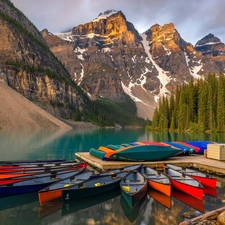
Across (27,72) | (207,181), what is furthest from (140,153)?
(27,72)

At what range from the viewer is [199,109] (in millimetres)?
98625

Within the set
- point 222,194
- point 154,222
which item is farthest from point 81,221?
point 222,194

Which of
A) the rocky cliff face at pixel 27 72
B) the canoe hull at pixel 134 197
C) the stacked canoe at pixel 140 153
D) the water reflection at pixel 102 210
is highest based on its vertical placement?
the rocky cliff face at pixel 27 72

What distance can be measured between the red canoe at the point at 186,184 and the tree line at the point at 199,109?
74370 millimetres

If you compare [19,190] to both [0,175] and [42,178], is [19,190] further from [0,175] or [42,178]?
[0,175]

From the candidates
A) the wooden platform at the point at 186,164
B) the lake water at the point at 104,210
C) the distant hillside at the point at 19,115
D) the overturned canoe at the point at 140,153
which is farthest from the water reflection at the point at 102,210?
the distant hillside at the point at 19,115

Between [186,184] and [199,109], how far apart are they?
277 feet

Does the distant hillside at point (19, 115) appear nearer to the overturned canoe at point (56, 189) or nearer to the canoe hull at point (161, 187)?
the overturned canoe at point (56, 189)

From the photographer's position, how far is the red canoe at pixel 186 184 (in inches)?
714

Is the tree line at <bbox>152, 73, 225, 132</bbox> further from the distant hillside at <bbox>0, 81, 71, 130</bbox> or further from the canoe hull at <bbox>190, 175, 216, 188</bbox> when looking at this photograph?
the canoe hull at <bbox>190, 175, 216, 188</bbox>

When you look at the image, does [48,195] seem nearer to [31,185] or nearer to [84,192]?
[84,192]

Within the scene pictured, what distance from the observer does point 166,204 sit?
17156 mm

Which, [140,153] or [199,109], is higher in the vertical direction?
[199,109]

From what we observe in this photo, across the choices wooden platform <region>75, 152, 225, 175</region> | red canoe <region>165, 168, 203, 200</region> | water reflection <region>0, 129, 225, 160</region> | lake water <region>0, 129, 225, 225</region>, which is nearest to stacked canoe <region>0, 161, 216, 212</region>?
red canoe <region>165, 168, 203, 200</region>
